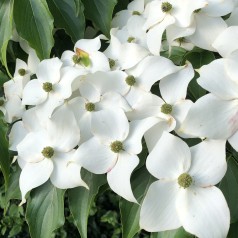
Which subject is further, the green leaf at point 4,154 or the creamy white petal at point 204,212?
the green leaf at point 4,154

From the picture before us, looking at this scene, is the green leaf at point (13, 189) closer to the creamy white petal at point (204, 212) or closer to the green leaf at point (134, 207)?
the green leaf at point (134, 207)

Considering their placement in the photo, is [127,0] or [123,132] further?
[127,0]

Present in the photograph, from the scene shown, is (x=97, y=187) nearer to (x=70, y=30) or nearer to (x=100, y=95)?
(x=100, y=95)

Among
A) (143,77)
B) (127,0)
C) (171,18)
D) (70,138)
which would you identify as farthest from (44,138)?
(127,0)

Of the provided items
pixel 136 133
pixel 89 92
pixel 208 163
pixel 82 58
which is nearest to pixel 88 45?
pixel 82 58

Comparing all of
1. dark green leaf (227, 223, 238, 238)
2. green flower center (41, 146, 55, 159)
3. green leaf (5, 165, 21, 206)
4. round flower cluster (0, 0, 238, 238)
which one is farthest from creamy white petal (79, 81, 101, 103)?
dark green leaf (227, 223, 238, 238)

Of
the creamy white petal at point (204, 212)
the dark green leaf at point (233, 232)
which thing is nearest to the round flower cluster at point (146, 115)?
the creamy white petal at point (204, 212)
